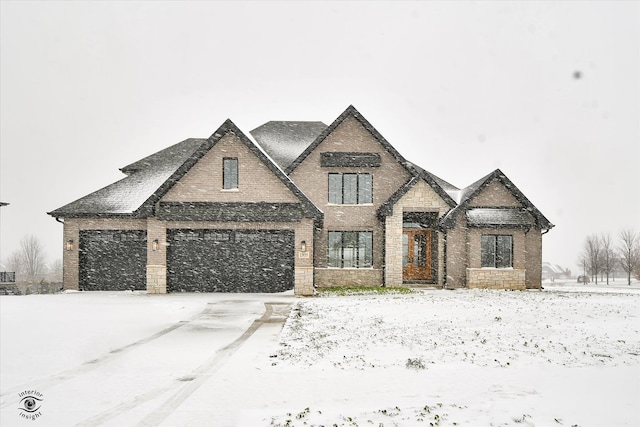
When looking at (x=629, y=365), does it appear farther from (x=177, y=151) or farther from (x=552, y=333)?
(x=177, y=151)

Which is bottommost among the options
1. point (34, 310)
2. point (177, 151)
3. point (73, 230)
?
point (34, 310)

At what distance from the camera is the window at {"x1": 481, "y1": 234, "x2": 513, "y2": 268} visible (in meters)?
25.5

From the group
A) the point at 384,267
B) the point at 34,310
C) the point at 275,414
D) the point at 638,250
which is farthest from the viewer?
the point at 638,250

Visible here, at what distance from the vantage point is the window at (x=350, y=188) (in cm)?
2572

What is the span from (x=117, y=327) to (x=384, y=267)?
49.1ft

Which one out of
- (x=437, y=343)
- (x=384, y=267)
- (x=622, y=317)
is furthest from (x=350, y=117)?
(x=437, y=343)

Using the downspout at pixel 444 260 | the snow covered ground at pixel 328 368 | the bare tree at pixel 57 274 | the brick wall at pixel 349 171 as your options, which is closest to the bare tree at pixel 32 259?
the bare tree at pixel 57 274

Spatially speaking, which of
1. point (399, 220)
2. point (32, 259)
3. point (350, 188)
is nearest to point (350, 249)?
point (399, 220)

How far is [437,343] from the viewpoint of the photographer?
989cm

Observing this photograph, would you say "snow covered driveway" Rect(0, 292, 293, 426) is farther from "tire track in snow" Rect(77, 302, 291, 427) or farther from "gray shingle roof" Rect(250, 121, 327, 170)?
"gray shingle roof" Rect(250, 121, 327, 170)

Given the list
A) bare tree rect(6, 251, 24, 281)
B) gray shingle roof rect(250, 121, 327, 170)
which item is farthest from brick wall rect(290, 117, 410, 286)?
bare tree rect(6, 251, 24, 281)

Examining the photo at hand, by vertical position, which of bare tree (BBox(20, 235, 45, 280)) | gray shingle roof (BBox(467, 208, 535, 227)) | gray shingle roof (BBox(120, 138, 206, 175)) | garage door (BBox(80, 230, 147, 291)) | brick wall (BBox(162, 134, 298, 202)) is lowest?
bare tree (BBox(20, 235, 45, 280))

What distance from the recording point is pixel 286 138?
96.6ft

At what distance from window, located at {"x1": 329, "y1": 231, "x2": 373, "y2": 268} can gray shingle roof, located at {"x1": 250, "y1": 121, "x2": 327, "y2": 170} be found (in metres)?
4.91
